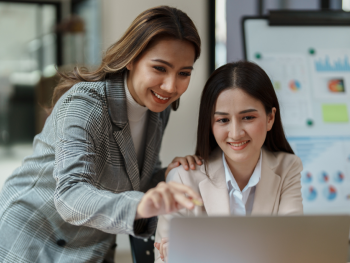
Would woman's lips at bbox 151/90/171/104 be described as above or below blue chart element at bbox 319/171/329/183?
above

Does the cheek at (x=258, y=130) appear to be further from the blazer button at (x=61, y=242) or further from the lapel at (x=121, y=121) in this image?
the blazer button at (x=61, y=242)

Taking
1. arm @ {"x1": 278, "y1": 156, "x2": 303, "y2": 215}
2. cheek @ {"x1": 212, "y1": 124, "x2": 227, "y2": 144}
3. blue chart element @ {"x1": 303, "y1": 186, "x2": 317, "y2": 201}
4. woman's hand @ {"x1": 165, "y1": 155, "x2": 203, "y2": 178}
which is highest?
cheek @ {"x1": 212, "y1": 124, "x2": 227, "y2": 144}

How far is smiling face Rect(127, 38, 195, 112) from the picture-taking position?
127 centimetres

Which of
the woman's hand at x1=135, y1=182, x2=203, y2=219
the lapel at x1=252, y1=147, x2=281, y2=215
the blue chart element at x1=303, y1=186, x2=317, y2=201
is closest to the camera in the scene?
the woman's hand at x1=135, y1=182, x2=203, y2=219

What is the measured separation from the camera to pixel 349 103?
2.32 m

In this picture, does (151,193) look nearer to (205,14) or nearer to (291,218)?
(291,218)

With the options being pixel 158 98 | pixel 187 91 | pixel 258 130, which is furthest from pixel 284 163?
pixel 187 91

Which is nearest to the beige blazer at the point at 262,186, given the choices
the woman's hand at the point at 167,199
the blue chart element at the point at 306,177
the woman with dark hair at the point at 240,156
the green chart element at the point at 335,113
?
→ the woman with dark hair at the point at 240,156

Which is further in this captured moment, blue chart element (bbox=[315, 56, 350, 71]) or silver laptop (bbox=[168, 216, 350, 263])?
blue chart element (bbox=[315, 56, 350, 71])

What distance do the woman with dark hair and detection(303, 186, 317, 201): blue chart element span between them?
0.74 metres

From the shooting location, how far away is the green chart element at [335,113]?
2.28m

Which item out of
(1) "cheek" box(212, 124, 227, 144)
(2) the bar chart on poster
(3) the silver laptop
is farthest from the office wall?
(3) the silver laptop

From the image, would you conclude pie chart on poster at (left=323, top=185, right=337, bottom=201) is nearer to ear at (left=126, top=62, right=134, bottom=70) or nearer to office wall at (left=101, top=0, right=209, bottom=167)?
office wall at (left=101, top=0, right=209, bottom=167)

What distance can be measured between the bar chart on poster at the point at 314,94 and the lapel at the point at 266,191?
0.82 m
